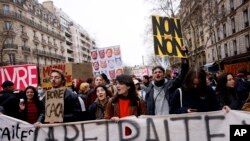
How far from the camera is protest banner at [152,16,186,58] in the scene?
21.8 ft

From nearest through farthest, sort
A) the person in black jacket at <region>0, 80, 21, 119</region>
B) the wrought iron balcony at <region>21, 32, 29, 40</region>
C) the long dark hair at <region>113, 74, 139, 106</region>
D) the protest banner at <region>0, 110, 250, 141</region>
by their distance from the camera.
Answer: the protest banner at <region>0, 110, 250, 141</region>, the long dark hair at <region>113, 74, 139, 106</region>, the person in black jacket at <region>0, 80, 21, 119</region>, the wrought iron balcony at <region>21, 32, 29, 40</region>

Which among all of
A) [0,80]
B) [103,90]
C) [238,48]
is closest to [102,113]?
[103,90]

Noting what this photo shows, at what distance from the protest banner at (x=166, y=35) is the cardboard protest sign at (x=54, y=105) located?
228 cm

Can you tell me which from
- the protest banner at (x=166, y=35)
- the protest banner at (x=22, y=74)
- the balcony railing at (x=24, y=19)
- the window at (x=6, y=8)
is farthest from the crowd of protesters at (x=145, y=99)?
the window at (x=6, y=8)

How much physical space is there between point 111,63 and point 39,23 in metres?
57.3

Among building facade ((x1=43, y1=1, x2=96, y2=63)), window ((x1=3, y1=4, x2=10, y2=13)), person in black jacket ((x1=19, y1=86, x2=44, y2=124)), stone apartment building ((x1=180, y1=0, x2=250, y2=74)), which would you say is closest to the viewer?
person in black jacket ((x1=19, y1=86, x2=44, y2=124))

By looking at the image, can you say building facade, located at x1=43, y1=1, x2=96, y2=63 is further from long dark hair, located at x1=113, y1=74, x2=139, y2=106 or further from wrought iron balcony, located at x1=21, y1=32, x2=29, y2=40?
long dark hair, located at x1=113, y1=74, x2=139, y2=106

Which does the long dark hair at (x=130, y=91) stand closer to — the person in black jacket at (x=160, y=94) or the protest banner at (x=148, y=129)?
the protest banner at (x=148, y=129)

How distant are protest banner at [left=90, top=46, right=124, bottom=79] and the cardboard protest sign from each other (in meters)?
7.35

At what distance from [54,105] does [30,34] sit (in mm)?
59173

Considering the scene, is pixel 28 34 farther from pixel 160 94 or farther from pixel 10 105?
pixel 160 94

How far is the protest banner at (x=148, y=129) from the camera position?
468 centimetres

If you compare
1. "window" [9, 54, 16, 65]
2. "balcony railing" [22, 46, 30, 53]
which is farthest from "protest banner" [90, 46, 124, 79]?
"balcony railing" [22, 46, 30, 53]

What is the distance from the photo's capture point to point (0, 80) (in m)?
9.41
